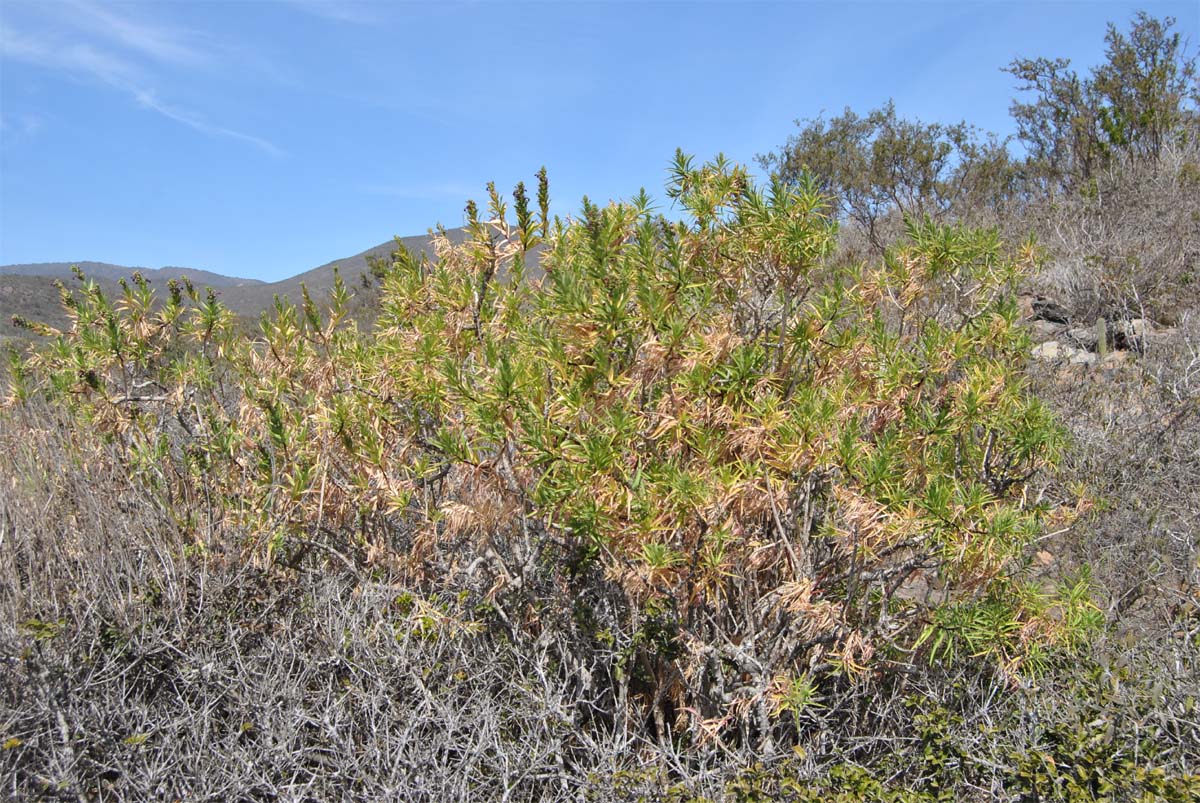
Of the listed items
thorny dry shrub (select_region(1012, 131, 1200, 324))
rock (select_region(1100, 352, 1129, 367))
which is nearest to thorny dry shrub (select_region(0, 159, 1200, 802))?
rock (select_region(1100, 352, 1129, 367))

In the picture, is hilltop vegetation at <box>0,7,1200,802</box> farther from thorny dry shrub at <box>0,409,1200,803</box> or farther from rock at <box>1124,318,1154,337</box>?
rock at <box>1124,318,1154,337</box>

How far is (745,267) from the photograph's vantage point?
101 inches

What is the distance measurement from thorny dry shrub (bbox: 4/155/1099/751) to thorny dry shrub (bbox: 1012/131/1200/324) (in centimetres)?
442

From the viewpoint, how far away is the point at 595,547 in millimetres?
2475

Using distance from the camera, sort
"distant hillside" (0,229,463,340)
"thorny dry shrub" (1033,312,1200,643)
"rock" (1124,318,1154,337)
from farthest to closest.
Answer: "distant hillside" (0,229,463,340) → "rock" (1124,318,1154,337) → "thorny dry shrub" (1033,312,1200,643)

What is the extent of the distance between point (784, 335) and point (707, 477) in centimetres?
58

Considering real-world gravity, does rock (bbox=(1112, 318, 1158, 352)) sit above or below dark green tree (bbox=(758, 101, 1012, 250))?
below

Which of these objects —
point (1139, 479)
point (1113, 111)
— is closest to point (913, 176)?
point (1113, 111)

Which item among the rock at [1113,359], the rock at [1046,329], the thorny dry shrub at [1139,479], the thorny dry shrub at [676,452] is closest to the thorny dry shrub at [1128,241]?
the rock at [1046,329]

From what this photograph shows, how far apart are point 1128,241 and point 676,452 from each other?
7705mm

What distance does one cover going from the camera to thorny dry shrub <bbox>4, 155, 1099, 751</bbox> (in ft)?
7.39

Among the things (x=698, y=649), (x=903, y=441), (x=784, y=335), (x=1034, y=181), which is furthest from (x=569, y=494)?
(x=1034, y=181)

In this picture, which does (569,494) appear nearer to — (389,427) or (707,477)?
(707,477)

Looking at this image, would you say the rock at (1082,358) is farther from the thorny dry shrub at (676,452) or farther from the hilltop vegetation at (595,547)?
the thorny dry shrub at (676,452)
